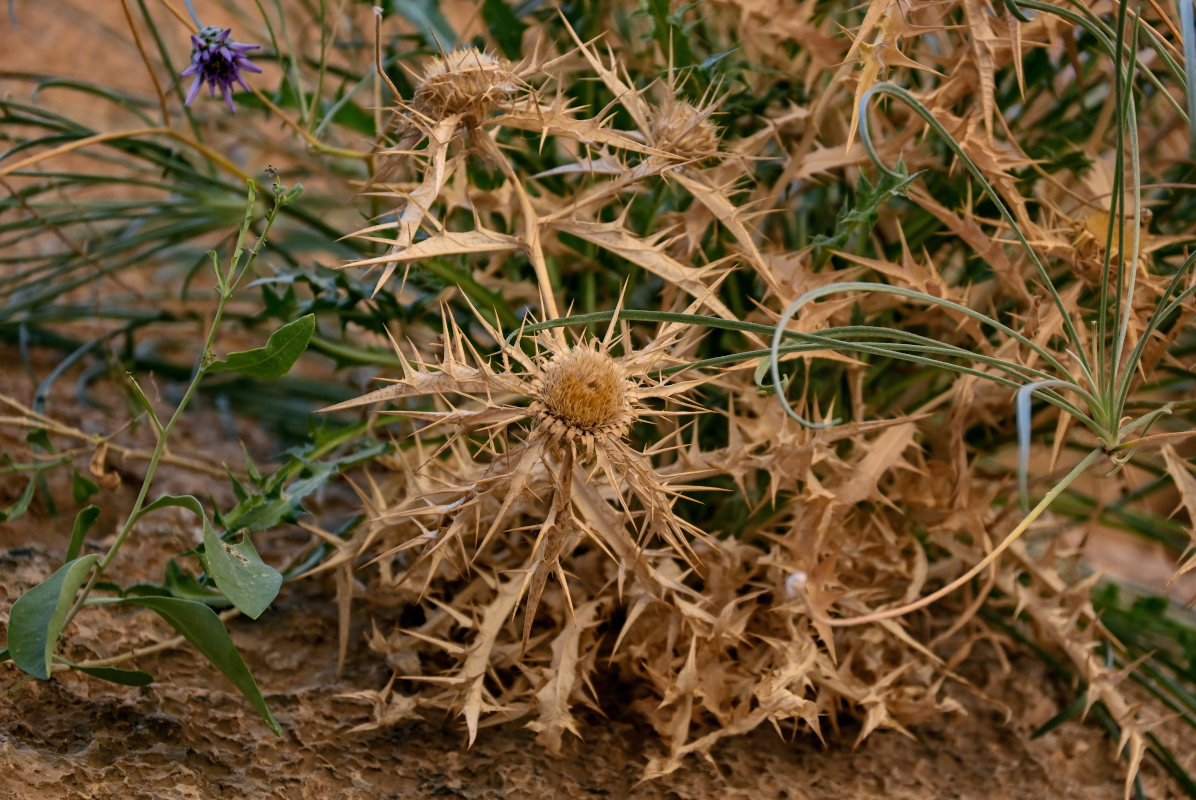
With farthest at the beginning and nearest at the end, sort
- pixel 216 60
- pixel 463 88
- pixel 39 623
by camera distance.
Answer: pixel 216 60, pixel 463 88, pixel 39 623

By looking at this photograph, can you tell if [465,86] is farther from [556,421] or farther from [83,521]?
[83,521]

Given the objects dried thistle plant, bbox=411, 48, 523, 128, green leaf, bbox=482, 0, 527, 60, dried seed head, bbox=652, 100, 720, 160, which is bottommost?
dried seed head, bbox=652, 100, 720, 160

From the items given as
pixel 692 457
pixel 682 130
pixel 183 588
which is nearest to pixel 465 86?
pixel 682 130

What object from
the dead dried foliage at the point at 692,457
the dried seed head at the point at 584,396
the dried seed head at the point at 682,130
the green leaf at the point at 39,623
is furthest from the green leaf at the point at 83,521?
the dried seed head at the point at 682,130

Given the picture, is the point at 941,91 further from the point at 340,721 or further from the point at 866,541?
the point at 340,721

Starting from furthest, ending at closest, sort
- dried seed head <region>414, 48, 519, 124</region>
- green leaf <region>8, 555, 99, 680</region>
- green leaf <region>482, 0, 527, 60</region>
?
green leaf <region>482, 0, 527, 60</region>, dried seed head <region>414, 48, 519, 124</region>, green leaf <region>8, 555, 99, 680</region>

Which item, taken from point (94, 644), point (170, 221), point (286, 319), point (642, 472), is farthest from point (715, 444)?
point (170, 221)

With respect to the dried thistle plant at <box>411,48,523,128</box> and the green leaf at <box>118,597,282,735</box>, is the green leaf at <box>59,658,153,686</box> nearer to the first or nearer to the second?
the green leaf at <box>118,597,282,735</box>

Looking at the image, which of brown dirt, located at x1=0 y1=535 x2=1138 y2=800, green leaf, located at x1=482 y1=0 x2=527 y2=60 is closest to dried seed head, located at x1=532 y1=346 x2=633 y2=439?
brown dirt, located at x1=0 y1=535 x2=1138 y2=800
